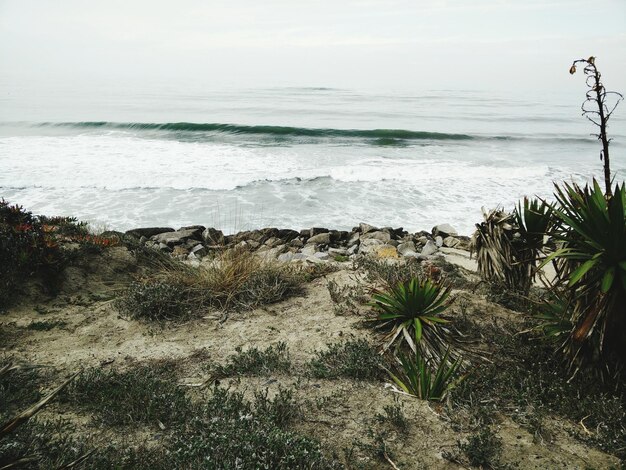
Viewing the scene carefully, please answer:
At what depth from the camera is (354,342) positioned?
4273 mm

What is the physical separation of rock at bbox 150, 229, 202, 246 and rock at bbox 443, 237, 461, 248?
605 cm

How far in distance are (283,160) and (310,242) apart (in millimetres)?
12204

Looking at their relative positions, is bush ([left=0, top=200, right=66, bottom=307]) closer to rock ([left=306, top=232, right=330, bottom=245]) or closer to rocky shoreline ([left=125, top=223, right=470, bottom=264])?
rocky shoreline ([left=125, top=223, right=470, bottom=264])

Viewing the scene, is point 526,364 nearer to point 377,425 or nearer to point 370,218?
point 377,425

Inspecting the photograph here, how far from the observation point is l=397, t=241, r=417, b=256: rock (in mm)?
9408

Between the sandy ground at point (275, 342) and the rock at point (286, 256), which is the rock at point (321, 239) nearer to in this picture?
the rock at point (286, 256)

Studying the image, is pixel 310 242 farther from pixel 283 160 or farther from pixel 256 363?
pixel 283 160

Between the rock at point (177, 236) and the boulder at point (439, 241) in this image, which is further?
the boulder at point (439, 241)

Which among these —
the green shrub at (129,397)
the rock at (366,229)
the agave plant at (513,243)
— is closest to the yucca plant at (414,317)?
the agave plant at (513,243)

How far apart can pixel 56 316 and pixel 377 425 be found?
166 inches

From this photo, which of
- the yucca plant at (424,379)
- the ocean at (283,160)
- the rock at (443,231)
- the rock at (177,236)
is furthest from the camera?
the ocean at (283,160)

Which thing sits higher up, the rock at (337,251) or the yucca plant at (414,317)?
the yucca plant at (414,317)

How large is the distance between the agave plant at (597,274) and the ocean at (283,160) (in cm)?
893

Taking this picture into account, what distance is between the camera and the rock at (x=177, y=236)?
9773 millimetres
